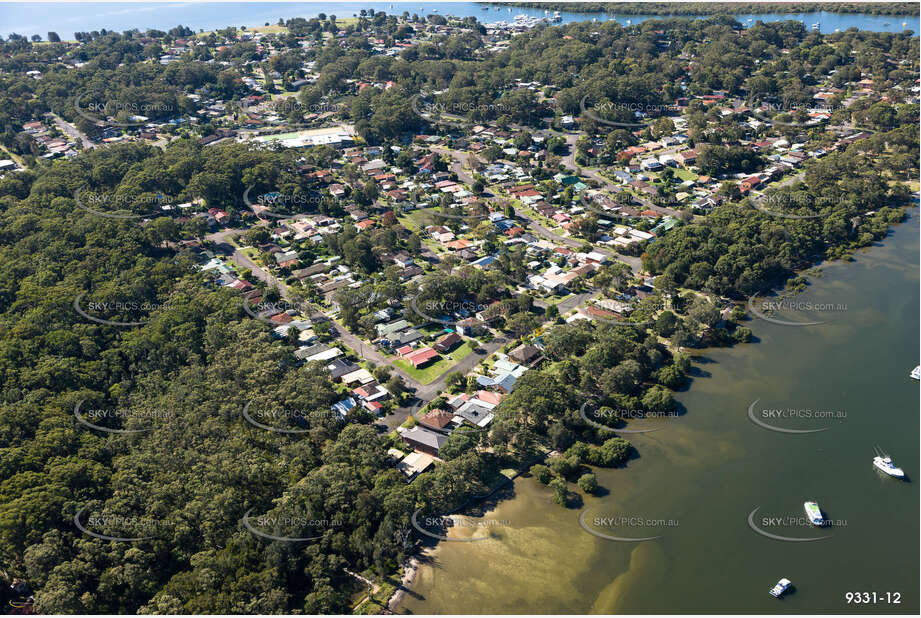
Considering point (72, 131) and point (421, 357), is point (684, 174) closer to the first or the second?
point (421, 357)

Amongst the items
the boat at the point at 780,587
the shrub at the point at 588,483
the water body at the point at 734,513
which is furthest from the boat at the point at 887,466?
the shrub at the point at 588,483

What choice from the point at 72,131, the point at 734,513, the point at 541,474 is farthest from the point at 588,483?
the point at 72,131

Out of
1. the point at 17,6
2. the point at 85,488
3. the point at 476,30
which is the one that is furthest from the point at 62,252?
A: the point at 17,6

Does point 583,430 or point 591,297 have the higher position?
point 591,297

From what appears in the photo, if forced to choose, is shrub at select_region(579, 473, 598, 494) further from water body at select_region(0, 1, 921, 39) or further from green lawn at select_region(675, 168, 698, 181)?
water body at select_region(0, 1, 921, 39)

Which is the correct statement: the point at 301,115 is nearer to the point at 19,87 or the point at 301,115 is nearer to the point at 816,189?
the point at 19,87
